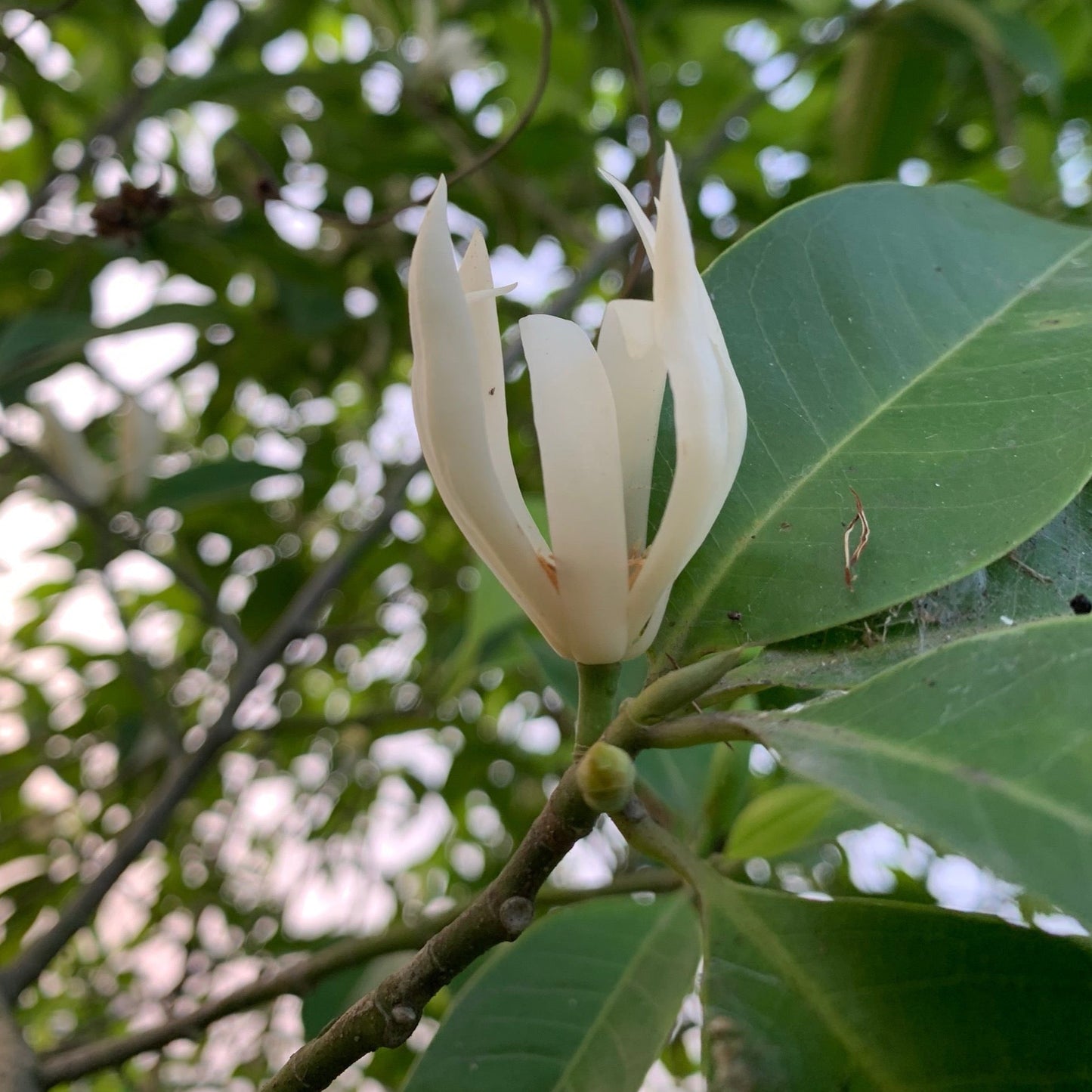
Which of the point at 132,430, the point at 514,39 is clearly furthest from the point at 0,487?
the point at 514,39

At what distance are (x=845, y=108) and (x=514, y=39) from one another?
38 centimetres

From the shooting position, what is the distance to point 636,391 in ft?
1.00

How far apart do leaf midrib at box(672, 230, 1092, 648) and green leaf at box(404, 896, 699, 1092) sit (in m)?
0.17

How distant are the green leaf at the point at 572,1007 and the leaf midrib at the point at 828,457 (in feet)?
0.54

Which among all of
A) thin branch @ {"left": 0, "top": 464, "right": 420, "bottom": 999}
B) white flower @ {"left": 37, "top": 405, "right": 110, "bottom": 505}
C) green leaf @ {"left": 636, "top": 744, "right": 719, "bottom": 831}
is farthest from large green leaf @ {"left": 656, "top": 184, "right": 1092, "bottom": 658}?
white flower @ {"left": 37, "top": 405, "right": 110, "bottom": 505}

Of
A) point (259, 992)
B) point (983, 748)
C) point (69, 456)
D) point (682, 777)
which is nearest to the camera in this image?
point (983, 748)

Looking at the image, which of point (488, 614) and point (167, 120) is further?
point (167, 120)

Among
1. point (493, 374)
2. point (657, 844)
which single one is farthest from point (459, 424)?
point (657, 844)

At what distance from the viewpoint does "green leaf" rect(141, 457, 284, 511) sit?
843 millimetres

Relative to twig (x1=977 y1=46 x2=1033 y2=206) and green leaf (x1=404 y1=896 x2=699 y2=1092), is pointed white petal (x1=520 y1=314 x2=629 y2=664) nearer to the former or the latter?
green leaf (x1=404 y1=896 x2=699 y2=1092)

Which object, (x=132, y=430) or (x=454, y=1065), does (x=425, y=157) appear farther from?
(x=454, y=1065)

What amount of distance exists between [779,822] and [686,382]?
33cm

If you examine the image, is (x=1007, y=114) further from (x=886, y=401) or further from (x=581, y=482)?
(x=581, y=482)

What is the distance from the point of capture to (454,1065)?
0.37m
